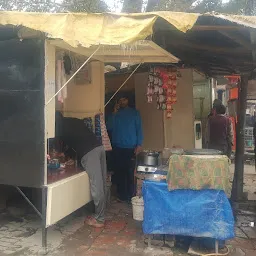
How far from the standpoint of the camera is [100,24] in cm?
407

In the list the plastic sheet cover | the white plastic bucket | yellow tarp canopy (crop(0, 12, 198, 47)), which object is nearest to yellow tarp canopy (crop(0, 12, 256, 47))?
yellow tarp canopy (crop(0, 12, 198, 47))

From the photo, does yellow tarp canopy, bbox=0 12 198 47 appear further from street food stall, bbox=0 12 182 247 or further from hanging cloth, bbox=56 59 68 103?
hanging cloth, bbox=56 59 68 103

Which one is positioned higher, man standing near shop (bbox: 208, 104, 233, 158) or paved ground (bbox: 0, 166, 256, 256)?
man standing near shop (bbox: 208, 104, 233, 158)

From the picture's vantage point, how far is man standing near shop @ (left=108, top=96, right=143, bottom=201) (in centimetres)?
689

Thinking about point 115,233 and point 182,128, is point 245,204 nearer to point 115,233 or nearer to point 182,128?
point 182,128

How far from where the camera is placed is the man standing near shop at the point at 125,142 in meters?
6.89

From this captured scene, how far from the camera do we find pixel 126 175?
7164 millimetres

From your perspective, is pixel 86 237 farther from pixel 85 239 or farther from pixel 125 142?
pixel 125 142

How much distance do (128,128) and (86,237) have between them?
7.99 feet

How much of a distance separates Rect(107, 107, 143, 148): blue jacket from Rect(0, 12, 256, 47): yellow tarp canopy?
2.98 meters

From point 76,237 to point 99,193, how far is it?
79 centimetres

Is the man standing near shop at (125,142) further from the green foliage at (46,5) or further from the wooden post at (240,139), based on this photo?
the green foliage at (46,5)

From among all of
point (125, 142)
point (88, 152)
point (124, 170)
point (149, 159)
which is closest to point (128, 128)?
point (125, 142)

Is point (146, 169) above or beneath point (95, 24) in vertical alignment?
beneath
